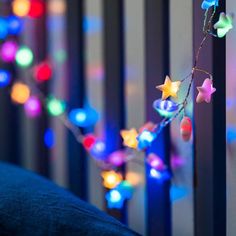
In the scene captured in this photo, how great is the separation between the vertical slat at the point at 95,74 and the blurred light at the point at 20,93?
11.9 inches

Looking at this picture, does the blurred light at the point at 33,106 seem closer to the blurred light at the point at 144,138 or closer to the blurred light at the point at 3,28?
the blurred light at the point at 3,28

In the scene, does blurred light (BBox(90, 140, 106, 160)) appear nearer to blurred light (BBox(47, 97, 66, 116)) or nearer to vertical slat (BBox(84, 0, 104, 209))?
vertical slat (BBox(84, 0, 104, 209))

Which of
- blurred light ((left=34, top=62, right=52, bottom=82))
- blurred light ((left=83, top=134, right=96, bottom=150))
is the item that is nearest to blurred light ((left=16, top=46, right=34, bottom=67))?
blurred light ((left=34, top=62, right=52, bottom=82))

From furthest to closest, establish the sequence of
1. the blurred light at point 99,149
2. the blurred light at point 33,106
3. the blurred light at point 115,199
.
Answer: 1. the blurred light at point 33,106
2. the blurred light at point 99,149
3. the blurred light at point 115,199

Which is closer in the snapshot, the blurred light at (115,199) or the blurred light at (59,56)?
the blurred light at (115,199)

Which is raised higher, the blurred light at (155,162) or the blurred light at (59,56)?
the blurred light at (59,56)

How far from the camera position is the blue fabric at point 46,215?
1095 millimetres

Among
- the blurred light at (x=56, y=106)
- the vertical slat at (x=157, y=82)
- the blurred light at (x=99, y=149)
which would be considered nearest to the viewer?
the vertical slat at (x=157, y=82)

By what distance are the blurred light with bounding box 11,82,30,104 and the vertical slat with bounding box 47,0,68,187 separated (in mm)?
109

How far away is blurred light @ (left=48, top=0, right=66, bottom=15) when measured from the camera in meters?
1.73

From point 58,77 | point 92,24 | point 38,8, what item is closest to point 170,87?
point 92,24

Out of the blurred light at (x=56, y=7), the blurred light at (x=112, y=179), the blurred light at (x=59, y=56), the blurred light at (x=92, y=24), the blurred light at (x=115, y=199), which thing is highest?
the blurred light at (x=56, y=7)

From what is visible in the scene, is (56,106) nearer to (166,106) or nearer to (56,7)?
(56,7)

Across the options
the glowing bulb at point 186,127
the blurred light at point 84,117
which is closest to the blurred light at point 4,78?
the blurred light at point 84,117
